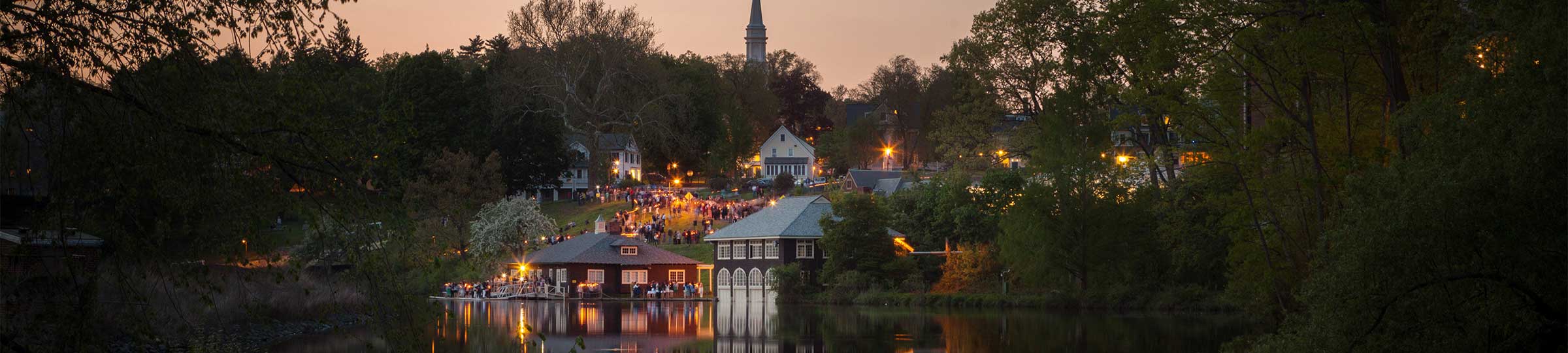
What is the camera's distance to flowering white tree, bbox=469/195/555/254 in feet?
193

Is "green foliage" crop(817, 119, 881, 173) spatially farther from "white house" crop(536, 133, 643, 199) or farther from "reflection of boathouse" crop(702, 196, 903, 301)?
"reflection of boathouse" crop(702, 196, 903, 301)

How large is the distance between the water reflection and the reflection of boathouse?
6778mm

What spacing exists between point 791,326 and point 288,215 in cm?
2822

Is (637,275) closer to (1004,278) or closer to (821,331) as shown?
(1004,278)

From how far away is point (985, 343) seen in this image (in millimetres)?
30531

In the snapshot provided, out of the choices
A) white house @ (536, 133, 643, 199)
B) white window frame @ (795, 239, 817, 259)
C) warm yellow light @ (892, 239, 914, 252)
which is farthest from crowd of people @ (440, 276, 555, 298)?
white house @ (536, 133, 643, 199)

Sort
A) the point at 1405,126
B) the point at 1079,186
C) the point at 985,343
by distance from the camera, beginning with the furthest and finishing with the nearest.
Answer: the point at 1079,186
the point at 985,343
the point at 1405,126

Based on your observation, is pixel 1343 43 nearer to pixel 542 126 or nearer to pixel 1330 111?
pixel 1330 111

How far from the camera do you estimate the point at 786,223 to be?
5503 cm

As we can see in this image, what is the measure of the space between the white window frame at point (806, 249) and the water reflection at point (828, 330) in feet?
22.5

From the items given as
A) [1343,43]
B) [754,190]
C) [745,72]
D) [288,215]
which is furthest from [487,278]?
[745,72]

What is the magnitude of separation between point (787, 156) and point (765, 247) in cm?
5282

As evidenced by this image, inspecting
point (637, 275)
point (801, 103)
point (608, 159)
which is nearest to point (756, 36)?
point (801, 103)

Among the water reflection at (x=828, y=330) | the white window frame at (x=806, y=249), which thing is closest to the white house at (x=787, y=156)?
the white window frame at (x=806, y=249)
